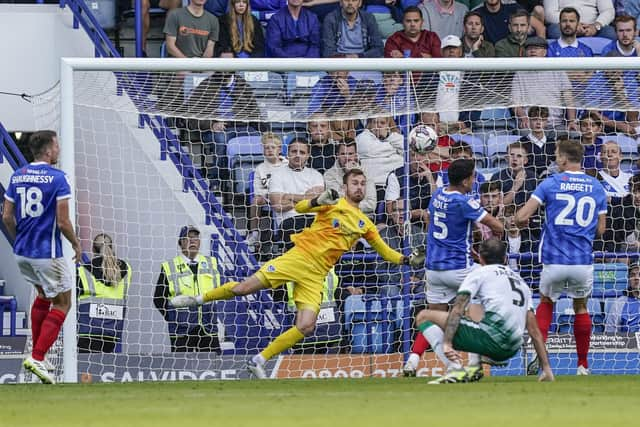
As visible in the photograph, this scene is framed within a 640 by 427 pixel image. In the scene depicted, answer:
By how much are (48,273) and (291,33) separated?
578 cm

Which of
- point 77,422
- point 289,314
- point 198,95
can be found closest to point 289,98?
point 198,95

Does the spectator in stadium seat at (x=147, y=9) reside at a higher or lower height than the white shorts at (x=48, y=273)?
higher

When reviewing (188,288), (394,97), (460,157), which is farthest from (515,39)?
(188,288)

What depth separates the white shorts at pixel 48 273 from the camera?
12172mm

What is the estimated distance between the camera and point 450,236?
512 inches

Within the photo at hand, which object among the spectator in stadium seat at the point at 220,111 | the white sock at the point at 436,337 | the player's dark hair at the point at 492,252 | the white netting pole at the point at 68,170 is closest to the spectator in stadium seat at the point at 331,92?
the spectator in stadium seat at the point at 220,111

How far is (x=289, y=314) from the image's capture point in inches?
599

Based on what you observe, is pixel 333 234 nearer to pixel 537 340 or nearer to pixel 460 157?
pixel 537 340

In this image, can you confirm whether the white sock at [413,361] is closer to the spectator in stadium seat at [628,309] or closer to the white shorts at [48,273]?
the spectator in stadium seat at [628,309]

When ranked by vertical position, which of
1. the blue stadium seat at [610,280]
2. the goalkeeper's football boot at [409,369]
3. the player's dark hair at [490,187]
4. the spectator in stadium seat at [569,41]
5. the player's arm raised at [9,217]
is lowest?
the goalkeeper's football boot at [409,369]

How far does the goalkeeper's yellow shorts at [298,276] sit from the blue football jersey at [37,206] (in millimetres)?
1915

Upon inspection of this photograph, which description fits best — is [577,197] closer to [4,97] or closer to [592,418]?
[592,418]

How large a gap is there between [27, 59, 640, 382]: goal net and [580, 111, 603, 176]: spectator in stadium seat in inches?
0.8

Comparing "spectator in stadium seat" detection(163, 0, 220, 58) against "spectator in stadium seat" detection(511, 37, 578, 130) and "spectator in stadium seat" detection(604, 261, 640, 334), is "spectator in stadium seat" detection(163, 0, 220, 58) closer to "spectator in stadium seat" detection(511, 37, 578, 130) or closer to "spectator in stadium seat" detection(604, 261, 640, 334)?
"spectator in stadium seat" detection(511, 37, 578, 130)
